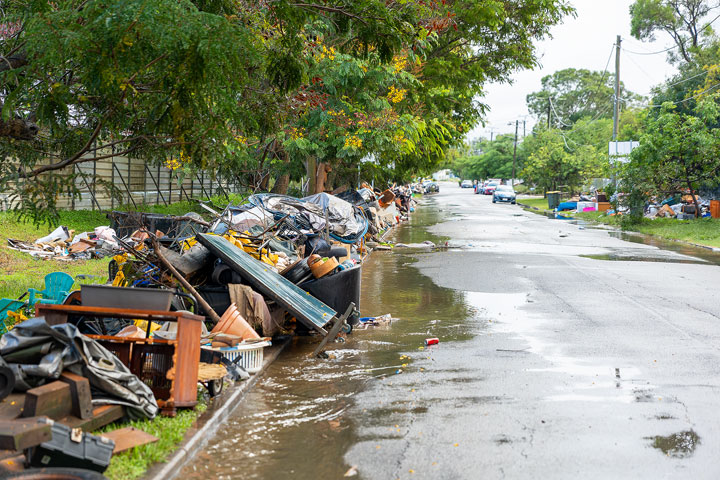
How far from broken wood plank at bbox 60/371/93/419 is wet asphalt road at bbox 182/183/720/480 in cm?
88

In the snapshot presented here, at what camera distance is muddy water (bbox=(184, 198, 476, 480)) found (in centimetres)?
540

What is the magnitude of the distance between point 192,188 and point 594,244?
20013 mm

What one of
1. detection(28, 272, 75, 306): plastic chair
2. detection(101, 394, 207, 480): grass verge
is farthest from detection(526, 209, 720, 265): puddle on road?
detection(101, 394, 207, 480): grass verge

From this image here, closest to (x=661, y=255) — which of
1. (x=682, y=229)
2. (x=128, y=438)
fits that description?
(x=682, y=229)

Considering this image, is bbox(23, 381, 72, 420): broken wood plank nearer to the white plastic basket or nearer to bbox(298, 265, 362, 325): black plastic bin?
the white plastic basket

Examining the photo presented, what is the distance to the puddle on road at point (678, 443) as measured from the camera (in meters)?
5.49

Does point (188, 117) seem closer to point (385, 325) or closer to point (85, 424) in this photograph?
point (85, 424)

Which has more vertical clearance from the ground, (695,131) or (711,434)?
(695,131)

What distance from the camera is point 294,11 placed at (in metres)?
8.23

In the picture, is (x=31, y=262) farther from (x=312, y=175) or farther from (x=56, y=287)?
(x=312, y=175)

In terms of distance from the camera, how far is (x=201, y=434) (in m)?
5.82

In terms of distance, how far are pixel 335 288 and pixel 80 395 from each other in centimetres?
584

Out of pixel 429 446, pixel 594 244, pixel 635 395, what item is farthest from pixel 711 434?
pixel 594 244

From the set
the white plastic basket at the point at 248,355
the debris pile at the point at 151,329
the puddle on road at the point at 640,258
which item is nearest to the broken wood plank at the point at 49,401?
the debris pile at the point at 151,329
